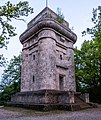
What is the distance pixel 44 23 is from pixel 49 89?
6163 mm

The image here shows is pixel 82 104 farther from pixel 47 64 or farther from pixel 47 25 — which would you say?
pixel 47 25

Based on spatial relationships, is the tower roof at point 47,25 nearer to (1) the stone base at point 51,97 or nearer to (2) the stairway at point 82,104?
(1) the stone base at point 51,97

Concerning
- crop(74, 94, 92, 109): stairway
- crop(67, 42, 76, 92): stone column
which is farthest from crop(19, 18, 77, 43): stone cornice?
crop(74, 94, 92, 109): stairway

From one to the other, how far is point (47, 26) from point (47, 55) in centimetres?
289

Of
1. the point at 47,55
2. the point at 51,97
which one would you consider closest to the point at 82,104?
the point at 51,97

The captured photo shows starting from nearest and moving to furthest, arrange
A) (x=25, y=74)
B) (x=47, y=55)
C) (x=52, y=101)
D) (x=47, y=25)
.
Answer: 1. (x=52, y=101)
2. (x=47, y=55)
3. (x=47, y=25)
4. (x=25, y=74)

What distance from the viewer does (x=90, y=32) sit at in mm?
7961

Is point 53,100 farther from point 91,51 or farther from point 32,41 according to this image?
point 91,51

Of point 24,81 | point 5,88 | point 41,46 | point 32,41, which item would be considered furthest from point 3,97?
point 41,46

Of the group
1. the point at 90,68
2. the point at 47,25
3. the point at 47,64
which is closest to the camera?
the point at 47,64

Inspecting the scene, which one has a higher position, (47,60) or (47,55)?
(47,55)

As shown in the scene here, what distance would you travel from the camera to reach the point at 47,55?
49.1 feet

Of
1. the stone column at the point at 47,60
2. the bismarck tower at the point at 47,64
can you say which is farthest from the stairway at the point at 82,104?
the stone column at the point at 47,60

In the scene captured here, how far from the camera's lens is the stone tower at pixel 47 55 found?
48.6 ft
